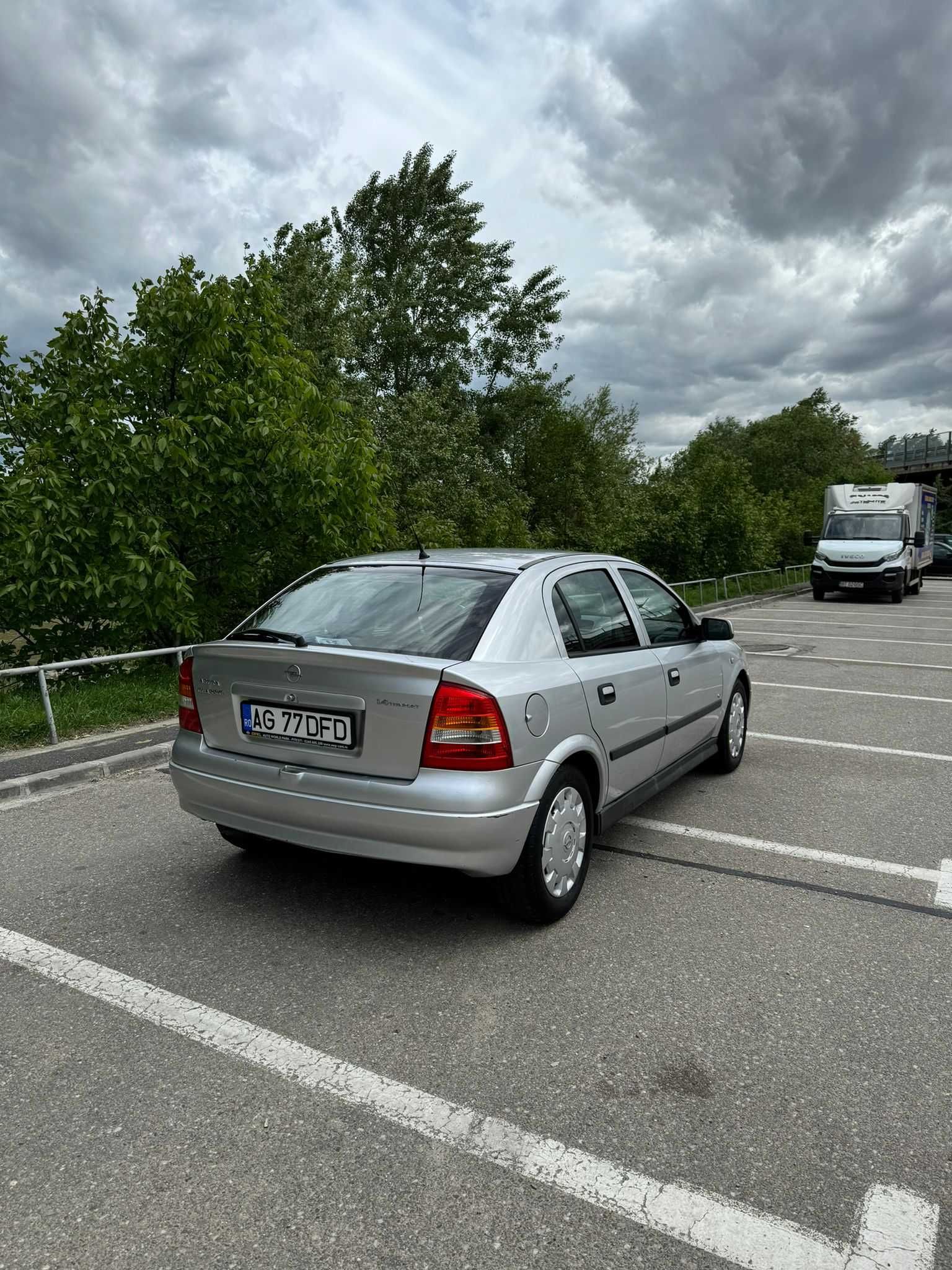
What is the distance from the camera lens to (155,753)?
6551 millimetres

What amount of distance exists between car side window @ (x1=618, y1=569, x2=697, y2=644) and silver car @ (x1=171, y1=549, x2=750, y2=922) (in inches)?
11.9

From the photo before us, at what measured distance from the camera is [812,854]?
4625mm

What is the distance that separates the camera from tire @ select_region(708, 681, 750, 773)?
19.6ft

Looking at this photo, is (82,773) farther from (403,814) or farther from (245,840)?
(403,814)

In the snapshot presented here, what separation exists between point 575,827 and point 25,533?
620 cm

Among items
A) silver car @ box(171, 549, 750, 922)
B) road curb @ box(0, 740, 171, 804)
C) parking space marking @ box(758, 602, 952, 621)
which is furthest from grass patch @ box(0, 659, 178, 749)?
parking space marking @ box(758, 602, 952, 621)

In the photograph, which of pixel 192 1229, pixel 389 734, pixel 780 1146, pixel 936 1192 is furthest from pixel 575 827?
pixel 192 1229

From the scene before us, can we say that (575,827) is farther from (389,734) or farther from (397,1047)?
(397,1047)

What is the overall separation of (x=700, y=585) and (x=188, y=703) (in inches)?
730

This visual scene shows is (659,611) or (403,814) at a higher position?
(659,611)

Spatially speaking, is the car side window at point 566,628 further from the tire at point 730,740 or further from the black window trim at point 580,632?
the tire at point 730,740

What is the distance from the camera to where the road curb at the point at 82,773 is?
564cm

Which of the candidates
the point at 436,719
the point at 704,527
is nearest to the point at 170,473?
the point at 436,719

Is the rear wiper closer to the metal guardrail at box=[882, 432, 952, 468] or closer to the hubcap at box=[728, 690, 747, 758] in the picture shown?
the hubcap at box=[728, 690, 747, 758]
